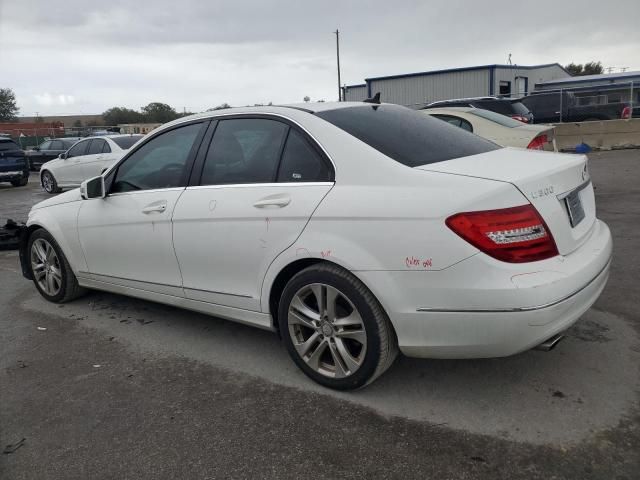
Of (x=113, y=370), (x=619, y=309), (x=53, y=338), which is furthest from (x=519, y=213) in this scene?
(x=53, y=338)

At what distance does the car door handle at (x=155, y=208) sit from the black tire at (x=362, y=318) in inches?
48.2

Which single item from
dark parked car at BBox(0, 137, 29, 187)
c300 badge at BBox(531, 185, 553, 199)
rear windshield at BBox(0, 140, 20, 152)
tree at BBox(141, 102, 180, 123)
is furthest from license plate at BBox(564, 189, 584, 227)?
tree at BBox(141, 102, 180, 123)

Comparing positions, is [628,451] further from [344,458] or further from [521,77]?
[521,77]

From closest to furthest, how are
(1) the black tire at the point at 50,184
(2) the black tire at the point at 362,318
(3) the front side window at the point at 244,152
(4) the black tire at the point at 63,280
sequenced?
(2) the black tire at the point at 362,318 → (3) the front side window at the point at 244,152 → (4) the black tire at the point at 63,280 → (1) the black tire at the point at 50,184

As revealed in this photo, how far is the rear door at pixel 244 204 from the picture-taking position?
3.13 m

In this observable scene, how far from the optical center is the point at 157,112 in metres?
63.9

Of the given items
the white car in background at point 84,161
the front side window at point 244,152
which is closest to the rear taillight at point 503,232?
the front side window at point 244,152

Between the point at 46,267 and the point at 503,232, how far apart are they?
4251 mm

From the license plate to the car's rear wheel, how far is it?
14750 millimetres

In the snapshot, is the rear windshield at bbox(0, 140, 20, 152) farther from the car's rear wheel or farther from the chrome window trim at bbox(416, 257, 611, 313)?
the chrome window trim at bbox(416, 257, 611, 313)

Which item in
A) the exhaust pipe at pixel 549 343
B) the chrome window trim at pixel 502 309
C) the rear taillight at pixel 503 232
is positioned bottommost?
the exhaust pipe at pixel 549 343

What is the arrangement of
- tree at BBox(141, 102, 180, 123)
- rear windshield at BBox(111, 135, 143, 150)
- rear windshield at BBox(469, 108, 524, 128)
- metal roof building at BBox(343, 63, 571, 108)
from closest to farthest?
rear windshield at BBox(469, 108, 524, 128) → rear windshield at BBox(111, 135, 143, 150) → metal roof building at BBox(343, 63, 571, 108) → tree at BBox(141, 102, 180, 123)

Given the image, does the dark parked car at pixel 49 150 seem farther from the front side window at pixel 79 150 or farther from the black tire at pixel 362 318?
the black tire at pixel 362 318

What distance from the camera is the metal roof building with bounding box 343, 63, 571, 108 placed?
111 ft
